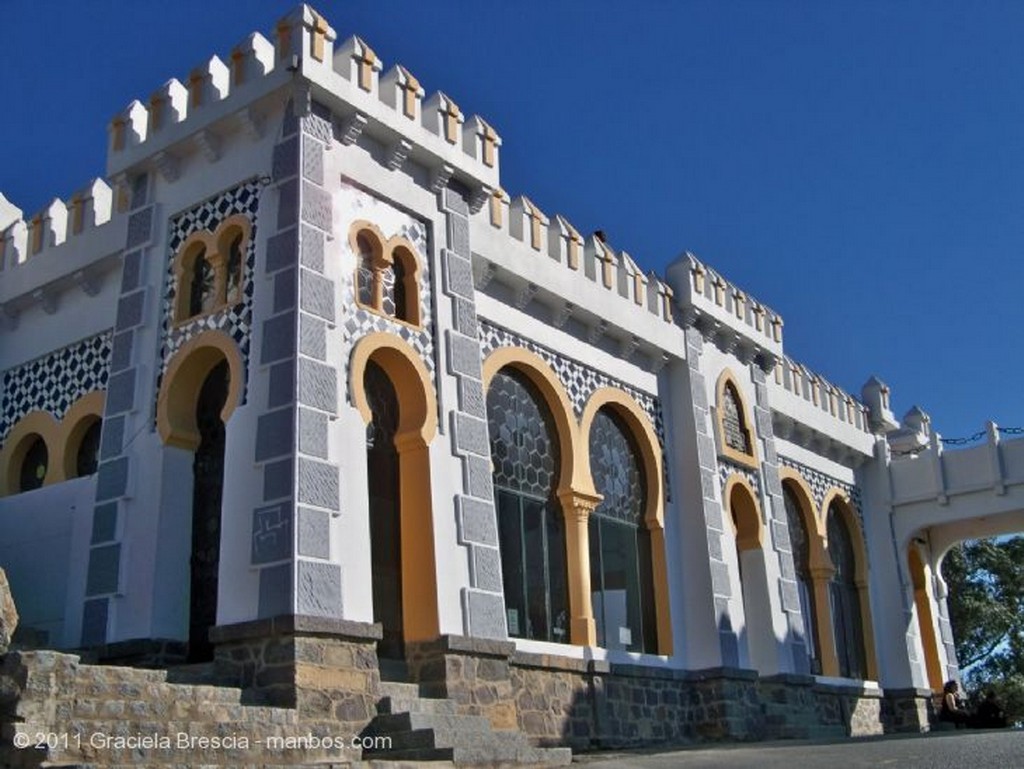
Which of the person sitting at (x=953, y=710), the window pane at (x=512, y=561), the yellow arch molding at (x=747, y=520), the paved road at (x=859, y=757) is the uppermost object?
the yellow arch molding at (x=747, y=520)

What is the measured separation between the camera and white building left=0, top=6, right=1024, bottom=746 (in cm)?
1038

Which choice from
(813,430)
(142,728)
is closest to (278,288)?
(142,728)

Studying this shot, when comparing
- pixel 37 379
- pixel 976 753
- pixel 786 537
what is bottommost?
pixel 976 753

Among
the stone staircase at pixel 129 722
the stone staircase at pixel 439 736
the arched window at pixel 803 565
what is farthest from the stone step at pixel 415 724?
the arched window at pixel 803 565

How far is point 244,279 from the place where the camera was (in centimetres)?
1112

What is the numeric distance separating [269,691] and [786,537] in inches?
399

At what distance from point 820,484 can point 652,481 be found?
577 centimetres

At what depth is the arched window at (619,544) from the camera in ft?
46.0

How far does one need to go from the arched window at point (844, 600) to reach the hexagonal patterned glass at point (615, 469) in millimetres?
5694

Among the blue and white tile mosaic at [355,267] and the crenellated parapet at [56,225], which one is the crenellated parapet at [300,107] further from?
the crenellated parapet at [56,225]

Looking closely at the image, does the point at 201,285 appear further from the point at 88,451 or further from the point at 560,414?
the point at 560,414

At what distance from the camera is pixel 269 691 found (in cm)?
Result: 908

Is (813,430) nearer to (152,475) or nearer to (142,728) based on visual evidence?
(152,475)

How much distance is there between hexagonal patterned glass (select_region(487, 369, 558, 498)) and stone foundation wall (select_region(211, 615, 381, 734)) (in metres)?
3.63
